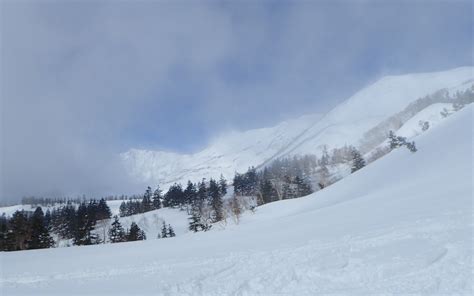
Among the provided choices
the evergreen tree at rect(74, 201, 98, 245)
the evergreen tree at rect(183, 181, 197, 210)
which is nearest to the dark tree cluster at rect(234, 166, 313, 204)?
the evergreen tree at rect(183, 181, 197, 210)

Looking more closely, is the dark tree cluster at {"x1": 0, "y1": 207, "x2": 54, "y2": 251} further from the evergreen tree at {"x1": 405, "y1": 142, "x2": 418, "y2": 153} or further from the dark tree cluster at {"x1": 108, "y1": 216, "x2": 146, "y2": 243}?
the evergreen tree at {"x1": 405, "y1": 142, "x2": 418, "y2": 153}

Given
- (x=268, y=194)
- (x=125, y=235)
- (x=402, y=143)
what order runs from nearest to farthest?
1. (x=402, y=143)
2. (x=125, y=235)
3. (x=268, y=194)

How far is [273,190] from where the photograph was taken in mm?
94562

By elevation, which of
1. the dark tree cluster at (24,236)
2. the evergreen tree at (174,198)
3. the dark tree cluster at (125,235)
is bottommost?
the dark tree cluster at (125,235)

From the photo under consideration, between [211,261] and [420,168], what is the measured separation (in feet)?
125

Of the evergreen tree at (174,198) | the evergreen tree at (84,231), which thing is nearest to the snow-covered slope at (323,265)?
the evergreen tree at (84,231)

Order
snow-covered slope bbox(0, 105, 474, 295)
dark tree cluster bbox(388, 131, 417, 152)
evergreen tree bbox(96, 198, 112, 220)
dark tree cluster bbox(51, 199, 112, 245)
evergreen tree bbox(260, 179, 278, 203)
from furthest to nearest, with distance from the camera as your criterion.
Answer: evergreen tree bbox(260, 179, 278, 203)
evergreen tree bbox(96, 198, 112, 220)
dark tree cluster bbox(51, 199, 112, 245)
dark tree cluster bbox(388, 131, 417, 152)
snow-covered slope bbox(0, 105, 474, 295)

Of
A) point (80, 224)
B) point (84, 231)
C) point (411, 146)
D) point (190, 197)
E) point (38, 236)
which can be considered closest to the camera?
point (38, 236)

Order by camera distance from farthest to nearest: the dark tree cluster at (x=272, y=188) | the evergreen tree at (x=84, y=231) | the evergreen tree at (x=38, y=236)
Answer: the dark tree cluster at (x=272, y=188)
the evergreen tree at (x=84, y=231)
the evergreen tree at (x=38, y=236)

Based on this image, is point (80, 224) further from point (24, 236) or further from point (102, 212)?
point (102, 212)

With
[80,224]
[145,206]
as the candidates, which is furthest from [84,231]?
[145,206]

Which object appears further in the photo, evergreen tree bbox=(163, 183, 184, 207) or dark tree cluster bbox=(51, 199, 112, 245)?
evergreen tree bbox=(163, 183, 184, 207)

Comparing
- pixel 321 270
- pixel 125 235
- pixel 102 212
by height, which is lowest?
pixel 321 270

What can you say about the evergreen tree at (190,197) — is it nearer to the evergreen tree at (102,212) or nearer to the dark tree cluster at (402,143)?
the evergreen tree at (102,212)
